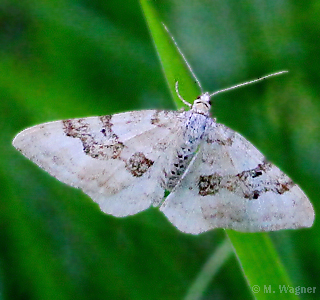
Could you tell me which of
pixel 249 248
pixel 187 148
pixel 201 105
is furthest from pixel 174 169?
pixel 249 248

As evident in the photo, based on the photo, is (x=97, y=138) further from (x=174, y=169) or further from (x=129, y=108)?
(x=129, y=108)

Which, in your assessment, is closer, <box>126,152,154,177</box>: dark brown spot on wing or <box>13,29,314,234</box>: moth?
<box>13,29,314,234</box>: moth

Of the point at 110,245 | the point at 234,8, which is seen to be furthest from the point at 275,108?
the point at 110,245

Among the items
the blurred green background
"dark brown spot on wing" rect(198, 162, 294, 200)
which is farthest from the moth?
the blurred green background

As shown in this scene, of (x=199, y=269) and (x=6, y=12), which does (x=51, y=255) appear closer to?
(x=199, y=269)

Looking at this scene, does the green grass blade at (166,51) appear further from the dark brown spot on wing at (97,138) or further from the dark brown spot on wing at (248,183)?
the dark brown spot on wing at (248,183)

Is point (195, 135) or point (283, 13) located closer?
point (195, 135)

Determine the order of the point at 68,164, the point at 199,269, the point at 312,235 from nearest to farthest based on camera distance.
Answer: the point at 68,164 < the point at 312,235 < the point at 199,269

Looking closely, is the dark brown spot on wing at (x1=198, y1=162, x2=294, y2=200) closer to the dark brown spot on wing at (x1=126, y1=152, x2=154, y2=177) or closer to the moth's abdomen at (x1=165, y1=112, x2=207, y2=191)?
the moth's abdomen at (x1=165, y1=112, x2=207, y2=191)
